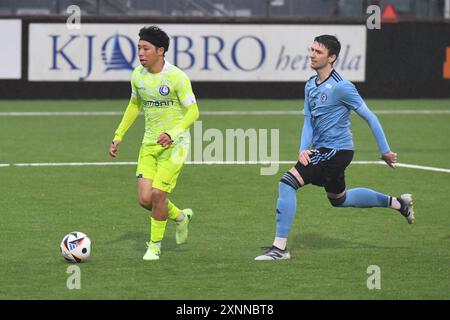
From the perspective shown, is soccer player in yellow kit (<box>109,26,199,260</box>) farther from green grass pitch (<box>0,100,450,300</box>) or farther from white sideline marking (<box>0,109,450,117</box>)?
white sideline marking (<box>0,109,450,117</box>)

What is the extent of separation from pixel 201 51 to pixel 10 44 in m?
4.34

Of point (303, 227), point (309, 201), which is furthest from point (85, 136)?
point (303, 227)

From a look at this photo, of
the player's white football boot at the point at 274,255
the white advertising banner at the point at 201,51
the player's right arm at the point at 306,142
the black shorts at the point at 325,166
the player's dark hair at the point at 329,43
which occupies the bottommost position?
the player's white football boot at the point at 274,255

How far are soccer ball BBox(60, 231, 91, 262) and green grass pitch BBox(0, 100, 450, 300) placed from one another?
0.43 ft

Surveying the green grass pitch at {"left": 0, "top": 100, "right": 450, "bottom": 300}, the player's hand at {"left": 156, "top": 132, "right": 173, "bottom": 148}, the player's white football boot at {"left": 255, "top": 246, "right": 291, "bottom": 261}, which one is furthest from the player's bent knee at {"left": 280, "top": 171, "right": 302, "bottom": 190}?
the player's hand at {"left": 156, "top": 132, "right": 173, "bottom": 148}

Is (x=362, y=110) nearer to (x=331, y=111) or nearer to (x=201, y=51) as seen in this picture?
(x=331, y=111)

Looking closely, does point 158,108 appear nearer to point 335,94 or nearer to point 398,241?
point 335,94

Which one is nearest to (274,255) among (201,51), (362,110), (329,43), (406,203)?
(362,110)

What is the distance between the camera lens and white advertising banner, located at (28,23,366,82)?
87.0 ft

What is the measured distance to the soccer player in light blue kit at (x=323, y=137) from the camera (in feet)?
36.4

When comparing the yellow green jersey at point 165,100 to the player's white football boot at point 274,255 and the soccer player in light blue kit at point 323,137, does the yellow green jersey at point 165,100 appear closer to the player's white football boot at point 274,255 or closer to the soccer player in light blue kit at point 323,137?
the soccer player in light blue kit at point 323,137

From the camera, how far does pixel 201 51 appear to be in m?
27.0

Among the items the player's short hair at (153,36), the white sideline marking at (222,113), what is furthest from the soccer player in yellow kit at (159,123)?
the white sideline marking at (222,113)

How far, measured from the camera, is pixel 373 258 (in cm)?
1128
